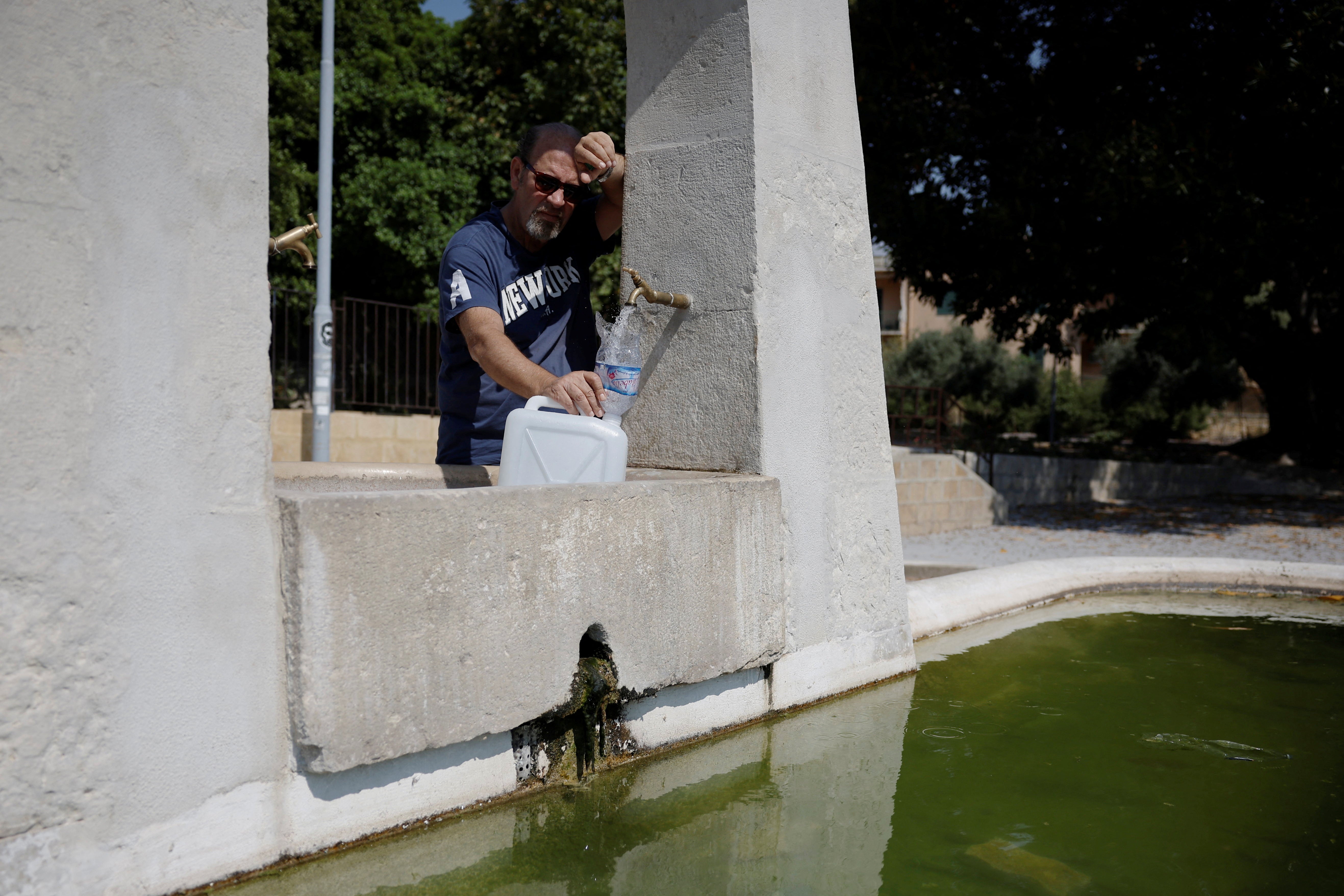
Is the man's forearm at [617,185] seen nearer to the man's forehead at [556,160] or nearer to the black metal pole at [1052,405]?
the man's forehead at [556,160]

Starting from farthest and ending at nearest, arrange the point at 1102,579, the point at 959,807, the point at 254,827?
1. the point at 1102,579
2. the point at 959,807
3. the point at 254,827

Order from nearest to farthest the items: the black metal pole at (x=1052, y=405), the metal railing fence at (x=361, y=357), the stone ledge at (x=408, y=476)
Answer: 1. the stone ledge at (x=408, y=476)
2. the metal railing fence at (x=361, y=357)
3. the black metal pole at (x=1052, y=405)

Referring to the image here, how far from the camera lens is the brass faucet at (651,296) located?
3248 millimetres

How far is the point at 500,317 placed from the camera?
10.8ft

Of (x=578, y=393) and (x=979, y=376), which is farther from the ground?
(x=979, y=376)

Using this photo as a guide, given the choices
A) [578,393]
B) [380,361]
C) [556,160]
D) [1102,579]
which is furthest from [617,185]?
[380,361]

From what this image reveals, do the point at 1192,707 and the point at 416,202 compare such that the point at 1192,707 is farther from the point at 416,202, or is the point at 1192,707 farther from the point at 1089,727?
the point at 416,202

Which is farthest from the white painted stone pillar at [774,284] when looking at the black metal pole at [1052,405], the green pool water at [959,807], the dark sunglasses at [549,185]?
the black metal pole at [1052,405]

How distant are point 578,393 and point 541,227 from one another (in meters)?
0.86

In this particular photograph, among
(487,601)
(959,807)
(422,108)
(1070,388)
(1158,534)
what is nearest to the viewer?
(487,601)

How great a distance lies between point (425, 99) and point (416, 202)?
1.74 metres

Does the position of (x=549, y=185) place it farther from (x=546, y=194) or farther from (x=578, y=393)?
(x=578, y=393)

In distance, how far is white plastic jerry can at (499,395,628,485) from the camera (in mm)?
2887

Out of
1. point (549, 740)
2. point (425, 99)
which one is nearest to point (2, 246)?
point (549, 740)
